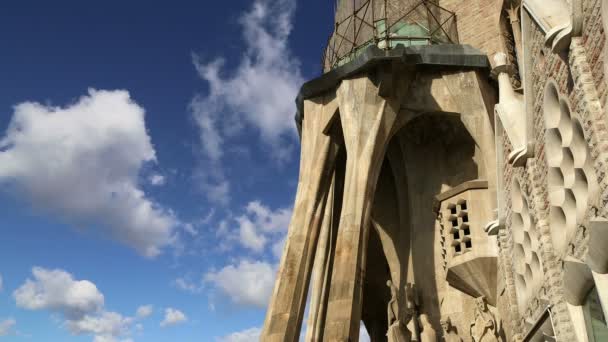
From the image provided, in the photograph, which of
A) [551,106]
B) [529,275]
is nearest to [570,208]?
[551,106]

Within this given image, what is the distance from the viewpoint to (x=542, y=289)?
6.86m

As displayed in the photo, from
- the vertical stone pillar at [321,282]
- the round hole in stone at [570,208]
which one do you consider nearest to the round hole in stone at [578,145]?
the round hole in stone at [570,208]

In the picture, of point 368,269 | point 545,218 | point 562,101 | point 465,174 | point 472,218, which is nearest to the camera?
point 562,101

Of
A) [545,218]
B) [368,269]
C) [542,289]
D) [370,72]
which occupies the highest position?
[370,72]

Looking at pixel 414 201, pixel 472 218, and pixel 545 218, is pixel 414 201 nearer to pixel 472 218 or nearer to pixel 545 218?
pixel 472 218

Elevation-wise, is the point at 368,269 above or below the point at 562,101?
above

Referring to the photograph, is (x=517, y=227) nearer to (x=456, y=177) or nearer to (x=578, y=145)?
(x=578, y=145)

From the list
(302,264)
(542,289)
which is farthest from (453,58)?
(542,289)

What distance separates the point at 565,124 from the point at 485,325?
4813 millimetres

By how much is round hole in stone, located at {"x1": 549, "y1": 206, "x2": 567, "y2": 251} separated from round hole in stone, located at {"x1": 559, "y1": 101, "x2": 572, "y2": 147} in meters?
0.81

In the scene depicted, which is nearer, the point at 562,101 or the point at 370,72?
the point at 562,101

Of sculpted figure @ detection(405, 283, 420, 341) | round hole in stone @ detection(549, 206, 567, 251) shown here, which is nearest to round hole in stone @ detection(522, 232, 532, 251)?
round hole in stone @ detection(549, 206, 567, 251)

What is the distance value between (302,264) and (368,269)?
17.9 ft

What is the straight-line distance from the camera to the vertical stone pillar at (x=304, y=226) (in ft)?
34.2
